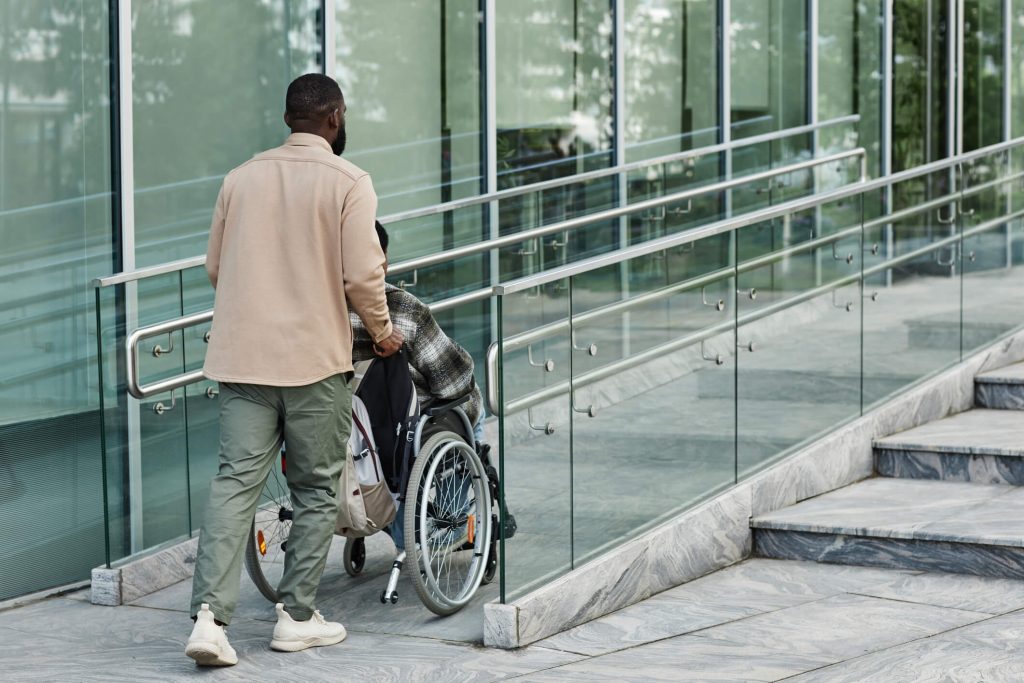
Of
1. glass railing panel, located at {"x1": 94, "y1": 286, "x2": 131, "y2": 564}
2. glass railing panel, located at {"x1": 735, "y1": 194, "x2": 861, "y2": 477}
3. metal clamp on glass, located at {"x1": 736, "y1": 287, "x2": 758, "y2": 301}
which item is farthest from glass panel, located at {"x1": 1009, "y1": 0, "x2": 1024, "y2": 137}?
glass railing panel, located at {"x1": 94, "y1": 286, "x2": 131, "y2": 564}

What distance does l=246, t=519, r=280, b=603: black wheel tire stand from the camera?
15.6 feet

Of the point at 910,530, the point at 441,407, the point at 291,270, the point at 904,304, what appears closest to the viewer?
the point at 291,270

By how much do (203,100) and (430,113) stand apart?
1.72 m

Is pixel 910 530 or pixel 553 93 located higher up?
pixel 553 93

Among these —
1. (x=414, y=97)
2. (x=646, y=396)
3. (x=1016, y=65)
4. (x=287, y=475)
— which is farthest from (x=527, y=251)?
(x=1016, y=65)

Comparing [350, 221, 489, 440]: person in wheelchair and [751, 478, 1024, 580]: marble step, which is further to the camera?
[751, 478, 1024, 580]: marble step

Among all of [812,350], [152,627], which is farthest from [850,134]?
[152,627]

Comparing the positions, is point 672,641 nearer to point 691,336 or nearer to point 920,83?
point 691,336

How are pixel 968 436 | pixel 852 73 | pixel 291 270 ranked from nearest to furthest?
pixel 291 270, pixel 968 436, pixel 852 73

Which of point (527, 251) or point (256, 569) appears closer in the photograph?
point (256, 569)

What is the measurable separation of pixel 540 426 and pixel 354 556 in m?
1.08

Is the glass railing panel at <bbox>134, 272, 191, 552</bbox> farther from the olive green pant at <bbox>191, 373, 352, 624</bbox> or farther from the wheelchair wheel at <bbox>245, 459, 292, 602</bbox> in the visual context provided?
the olive green pant at <bbox>191, 373, 352, 624</bbox>

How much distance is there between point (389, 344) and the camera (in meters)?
4.58

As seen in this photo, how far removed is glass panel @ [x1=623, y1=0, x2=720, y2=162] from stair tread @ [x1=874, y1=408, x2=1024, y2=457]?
328cm
